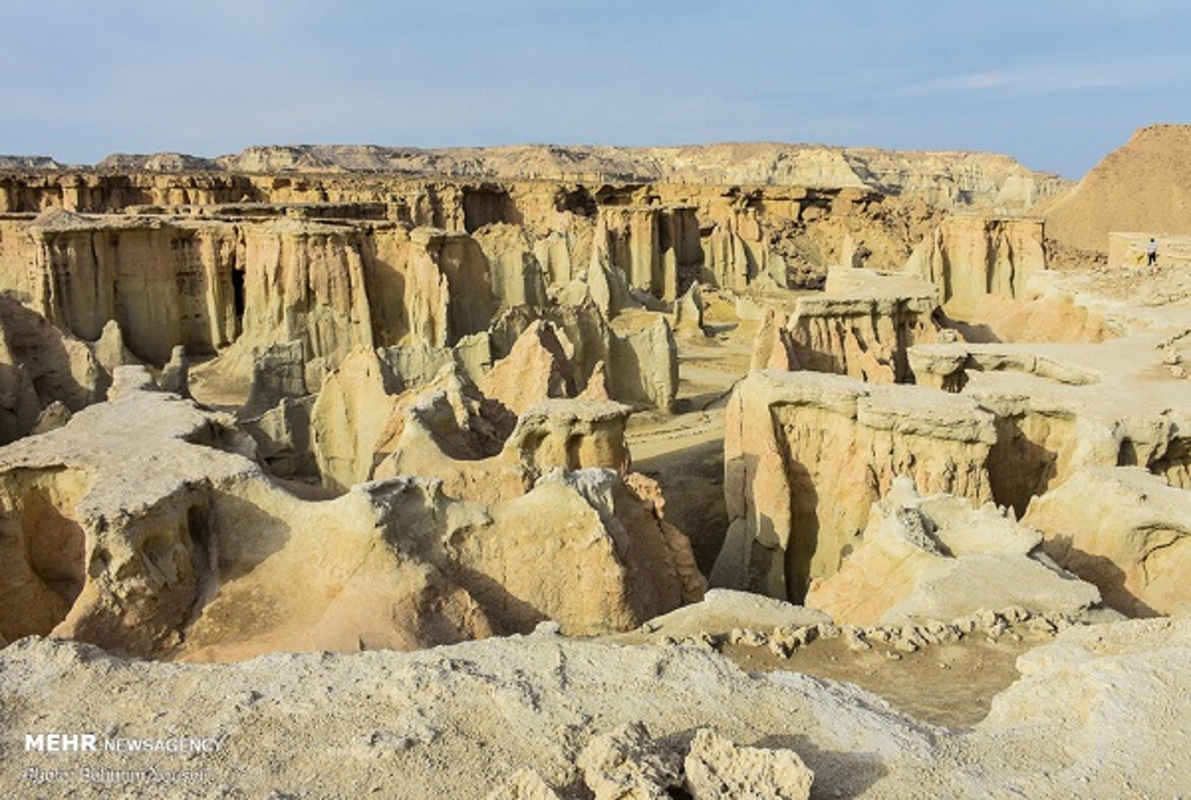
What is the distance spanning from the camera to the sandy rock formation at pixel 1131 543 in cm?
874

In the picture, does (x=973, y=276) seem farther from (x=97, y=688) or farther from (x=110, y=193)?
(x=110, y=193)

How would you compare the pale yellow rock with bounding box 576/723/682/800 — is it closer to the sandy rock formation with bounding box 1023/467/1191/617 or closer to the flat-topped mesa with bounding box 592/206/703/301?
the sandy rock formation with bounding box 1023/467/1191/617

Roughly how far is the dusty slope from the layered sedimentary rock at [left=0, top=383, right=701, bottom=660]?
1706 inches

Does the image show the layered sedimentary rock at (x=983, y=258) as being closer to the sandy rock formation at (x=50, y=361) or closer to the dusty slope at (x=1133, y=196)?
the dusty slope at (x=1133, y=196)

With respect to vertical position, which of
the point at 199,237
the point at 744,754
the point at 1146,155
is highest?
the point at 1146,155

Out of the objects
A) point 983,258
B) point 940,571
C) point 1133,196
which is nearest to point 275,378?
point 940,571

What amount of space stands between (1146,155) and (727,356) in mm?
32884

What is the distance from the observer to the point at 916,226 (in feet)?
166

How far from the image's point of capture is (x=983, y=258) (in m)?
32.4

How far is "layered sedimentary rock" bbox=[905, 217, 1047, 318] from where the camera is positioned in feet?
106

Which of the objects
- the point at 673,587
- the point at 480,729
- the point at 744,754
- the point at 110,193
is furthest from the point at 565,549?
the point at 110,193

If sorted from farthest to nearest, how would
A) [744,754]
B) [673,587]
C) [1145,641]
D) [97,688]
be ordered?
[673,587] → [1145,641] → [97,688] → [744,754]

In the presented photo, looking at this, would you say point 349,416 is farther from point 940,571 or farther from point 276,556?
point 940,571

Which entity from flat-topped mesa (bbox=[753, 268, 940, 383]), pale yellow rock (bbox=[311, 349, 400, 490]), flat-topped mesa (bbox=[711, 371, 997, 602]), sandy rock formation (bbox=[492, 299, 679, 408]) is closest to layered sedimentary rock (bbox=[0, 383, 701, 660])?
flat-topped mesa (bbox=[711, 371, 997, 602])
